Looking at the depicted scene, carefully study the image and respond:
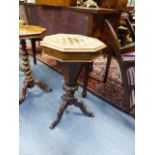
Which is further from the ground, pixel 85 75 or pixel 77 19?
pixel 77 19

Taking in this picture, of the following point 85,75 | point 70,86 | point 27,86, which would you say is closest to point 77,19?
point 85,75

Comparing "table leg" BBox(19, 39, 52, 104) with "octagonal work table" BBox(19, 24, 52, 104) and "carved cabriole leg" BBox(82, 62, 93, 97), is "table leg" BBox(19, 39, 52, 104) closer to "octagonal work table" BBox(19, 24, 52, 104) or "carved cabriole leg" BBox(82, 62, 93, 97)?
"octagonal work table" BBox(19, 24, 52, 104)

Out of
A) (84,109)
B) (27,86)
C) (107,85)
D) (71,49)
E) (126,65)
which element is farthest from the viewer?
(107,85)

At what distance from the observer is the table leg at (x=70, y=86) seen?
1.48m

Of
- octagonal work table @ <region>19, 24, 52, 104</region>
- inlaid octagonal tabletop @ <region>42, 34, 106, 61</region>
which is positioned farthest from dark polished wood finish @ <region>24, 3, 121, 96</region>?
inlaid octagonal tabletop @ <region>42, 34, 106, 61</region>

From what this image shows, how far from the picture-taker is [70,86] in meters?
1.62

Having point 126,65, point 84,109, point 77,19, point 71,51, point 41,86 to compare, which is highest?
point 77,19

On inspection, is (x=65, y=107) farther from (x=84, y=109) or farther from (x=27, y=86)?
(x=27, y=86)

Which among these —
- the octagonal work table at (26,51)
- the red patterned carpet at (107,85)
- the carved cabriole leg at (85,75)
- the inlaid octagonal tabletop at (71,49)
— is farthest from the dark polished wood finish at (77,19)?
the inlaid octagonal tabletop at (71,49)

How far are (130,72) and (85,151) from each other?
2.36 ft

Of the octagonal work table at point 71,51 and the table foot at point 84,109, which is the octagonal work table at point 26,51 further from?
the table foot at point 84,109
